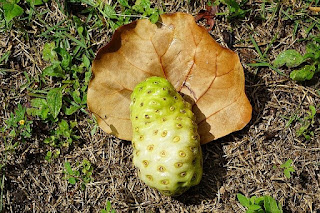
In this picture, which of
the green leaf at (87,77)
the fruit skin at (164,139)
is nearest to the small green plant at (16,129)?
the green leaf at (87,77)

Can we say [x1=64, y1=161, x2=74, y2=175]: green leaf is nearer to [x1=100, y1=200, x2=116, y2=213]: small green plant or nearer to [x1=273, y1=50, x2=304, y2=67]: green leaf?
[x1=100, y1=200, x2=116, y2=213]: small green plant

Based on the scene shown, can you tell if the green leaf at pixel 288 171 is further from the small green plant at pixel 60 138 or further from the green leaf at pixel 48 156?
the green leaf at pixel 48 156

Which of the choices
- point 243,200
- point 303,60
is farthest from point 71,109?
point 303,60

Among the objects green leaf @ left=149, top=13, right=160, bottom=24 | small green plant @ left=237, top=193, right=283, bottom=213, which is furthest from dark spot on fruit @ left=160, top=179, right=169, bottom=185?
green leaf @ left=149, top=13, right=160, bottom=24

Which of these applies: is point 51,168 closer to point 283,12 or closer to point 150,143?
point 150,143

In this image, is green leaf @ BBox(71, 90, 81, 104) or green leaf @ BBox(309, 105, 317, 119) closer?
green leaf @ BBox(309, 105, 317, 119)

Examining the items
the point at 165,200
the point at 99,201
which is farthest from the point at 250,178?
the point at 99,201
